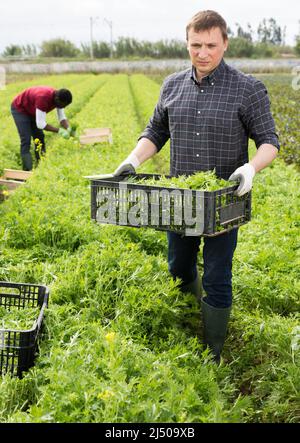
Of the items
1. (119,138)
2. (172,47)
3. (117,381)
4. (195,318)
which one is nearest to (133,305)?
(195,318)

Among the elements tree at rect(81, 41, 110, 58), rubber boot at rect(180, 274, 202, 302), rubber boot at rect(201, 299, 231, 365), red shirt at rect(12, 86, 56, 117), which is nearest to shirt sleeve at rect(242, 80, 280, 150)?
rubber boot at rect(201, 299, 231, 365)

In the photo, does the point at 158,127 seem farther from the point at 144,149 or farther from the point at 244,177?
the point at 244,177

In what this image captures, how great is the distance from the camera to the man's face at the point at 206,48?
345 cm

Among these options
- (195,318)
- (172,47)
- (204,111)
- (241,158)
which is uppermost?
(172,47)

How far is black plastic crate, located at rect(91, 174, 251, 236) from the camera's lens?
3.27m

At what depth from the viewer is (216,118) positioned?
3.59 meters

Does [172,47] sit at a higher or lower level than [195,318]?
higher

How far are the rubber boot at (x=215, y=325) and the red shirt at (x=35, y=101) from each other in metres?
5.87

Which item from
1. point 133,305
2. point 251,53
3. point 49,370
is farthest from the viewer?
point 251,53

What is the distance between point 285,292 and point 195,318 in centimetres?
84

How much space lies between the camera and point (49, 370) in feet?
9.82

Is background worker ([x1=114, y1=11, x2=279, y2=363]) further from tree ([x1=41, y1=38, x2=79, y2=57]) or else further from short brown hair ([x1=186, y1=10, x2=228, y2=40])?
tree ([x1=41, y1=38, x2=79, y2=57])

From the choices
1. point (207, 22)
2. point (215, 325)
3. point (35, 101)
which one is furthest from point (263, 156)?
point (35, 101)
